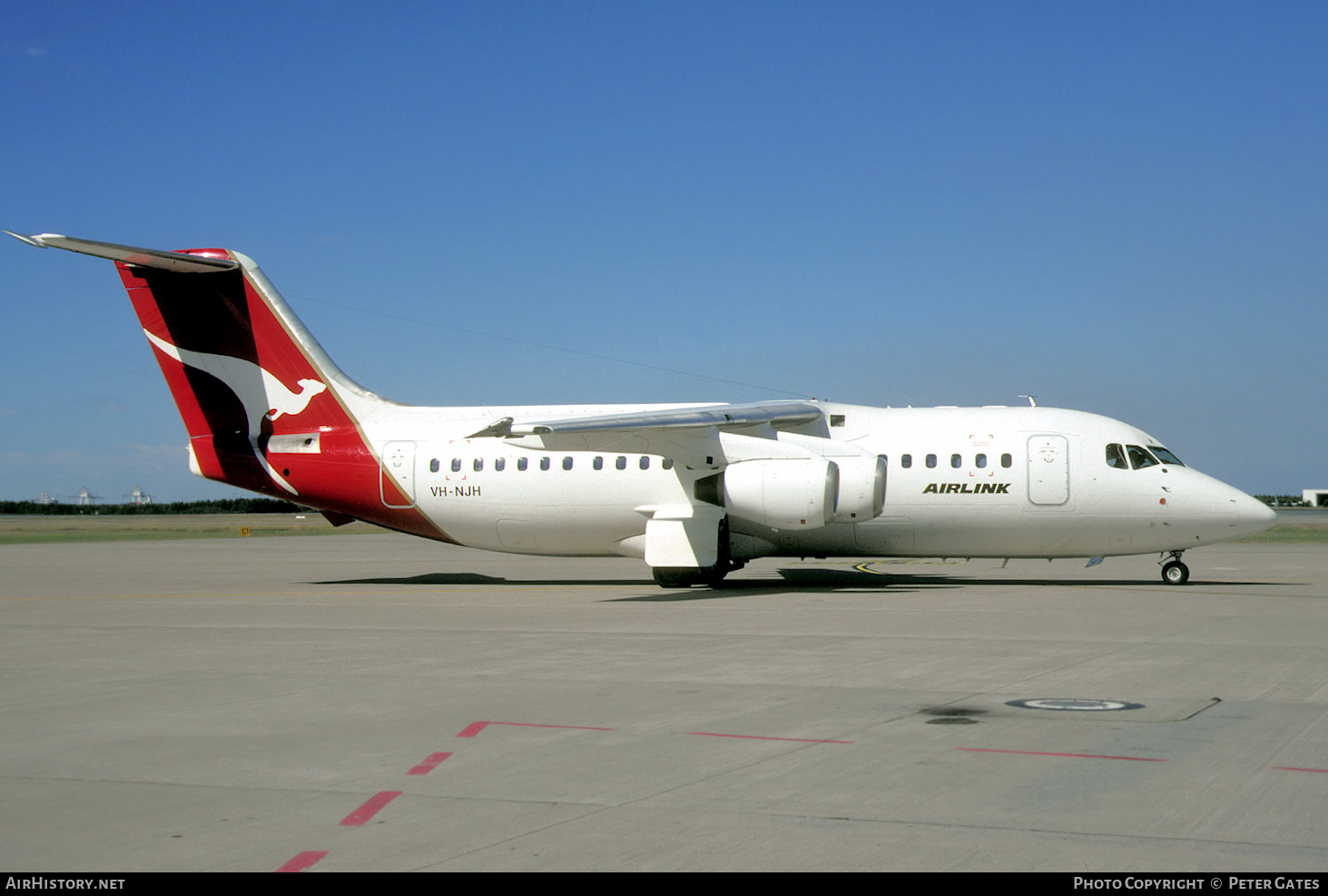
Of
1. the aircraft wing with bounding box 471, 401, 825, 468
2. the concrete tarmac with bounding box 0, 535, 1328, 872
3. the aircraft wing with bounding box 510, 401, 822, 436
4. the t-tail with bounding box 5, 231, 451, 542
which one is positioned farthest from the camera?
the t-tail with bounding box 5, 231, 451, 542

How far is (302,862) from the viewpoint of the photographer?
233 inches

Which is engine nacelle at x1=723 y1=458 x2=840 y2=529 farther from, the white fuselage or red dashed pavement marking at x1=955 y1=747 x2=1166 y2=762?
red dashed pavement marking at x1=955 y1=747 x2=1166 y2=762

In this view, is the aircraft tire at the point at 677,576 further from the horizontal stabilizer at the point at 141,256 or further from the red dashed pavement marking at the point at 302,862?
the red dashed pavement marking at the point at 302,862

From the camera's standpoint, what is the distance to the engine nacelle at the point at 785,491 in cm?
2291

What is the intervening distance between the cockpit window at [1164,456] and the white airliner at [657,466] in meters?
0.05

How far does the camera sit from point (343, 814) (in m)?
6.80

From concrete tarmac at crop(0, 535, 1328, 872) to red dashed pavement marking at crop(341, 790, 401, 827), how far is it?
0.03 metres

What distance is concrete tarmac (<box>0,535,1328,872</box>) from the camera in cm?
618

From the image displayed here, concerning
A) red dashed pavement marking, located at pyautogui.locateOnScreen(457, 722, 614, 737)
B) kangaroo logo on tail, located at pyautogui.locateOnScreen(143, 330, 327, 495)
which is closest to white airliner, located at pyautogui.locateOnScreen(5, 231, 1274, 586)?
kangaroo logo on tail, located at pyautogui.locateOnScreen(143, 330, 327, 495)

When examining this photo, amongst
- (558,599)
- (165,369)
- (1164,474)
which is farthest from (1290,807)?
(165,369)

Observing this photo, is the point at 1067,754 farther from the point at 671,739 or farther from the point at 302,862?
the point at 302,862

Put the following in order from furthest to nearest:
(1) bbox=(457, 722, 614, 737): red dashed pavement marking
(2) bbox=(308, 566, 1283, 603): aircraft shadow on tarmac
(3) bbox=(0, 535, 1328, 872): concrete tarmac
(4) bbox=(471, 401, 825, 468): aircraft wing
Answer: (2) bbox=(308, 566, 1283, 603): aircraft shadow on tarmac, (4) bbox=(471, 401, 825, 468): aircraft wing, (1) bbox=(457, 722, 614, 737): red dashed pavement marking, (3) bbox=(0, 535, 1328, 872): concrete tarmac

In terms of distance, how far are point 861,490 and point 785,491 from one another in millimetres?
1389

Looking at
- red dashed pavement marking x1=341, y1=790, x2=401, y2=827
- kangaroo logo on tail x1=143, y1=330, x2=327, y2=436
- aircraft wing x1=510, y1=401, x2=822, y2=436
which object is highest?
kangaroo logo on tail x1=143, y1=330, x2=327, y2=436
